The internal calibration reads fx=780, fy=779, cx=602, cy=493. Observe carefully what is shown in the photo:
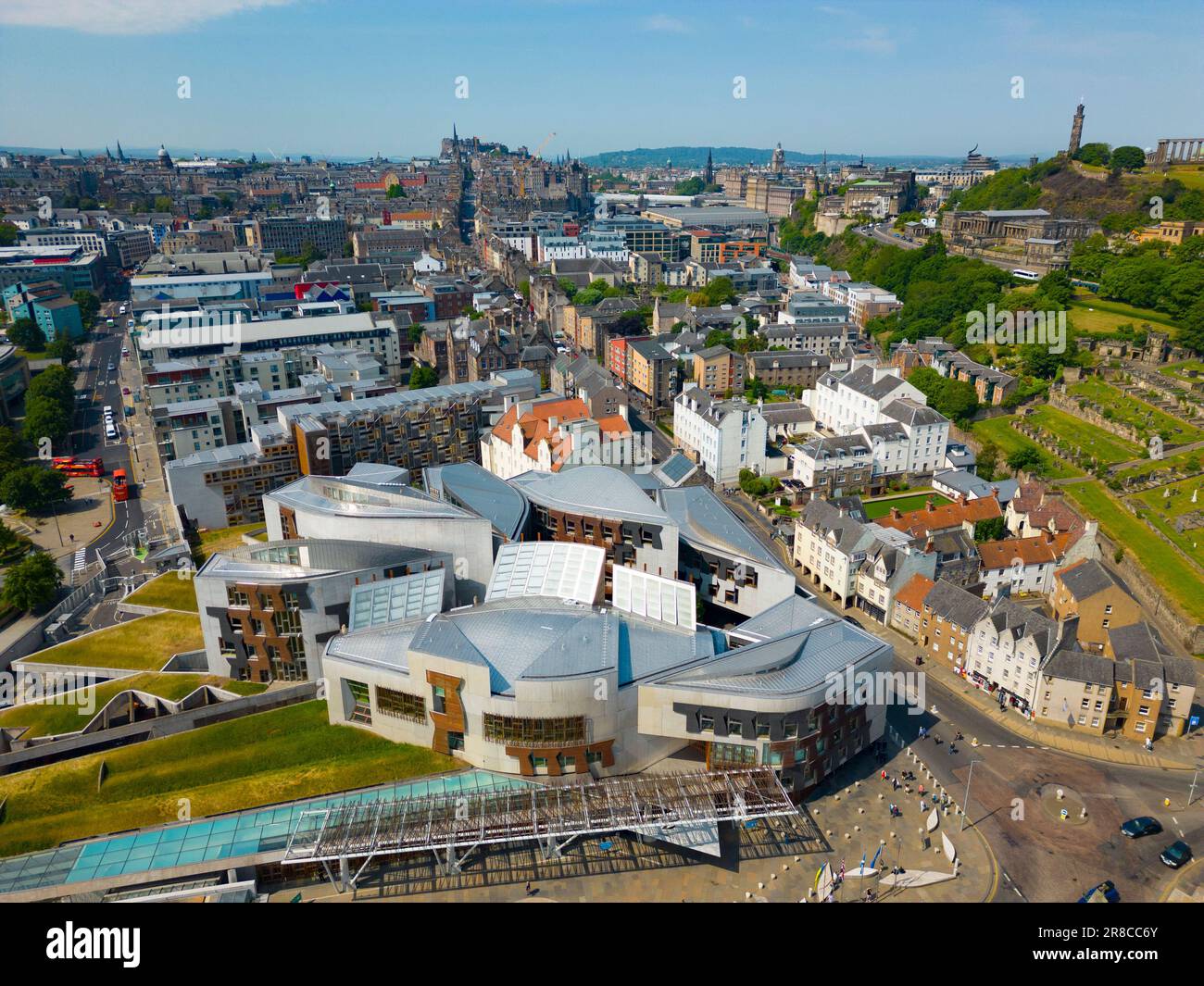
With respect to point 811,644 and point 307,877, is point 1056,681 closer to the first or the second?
point 811,644

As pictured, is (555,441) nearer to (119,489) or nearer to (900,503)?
(900,503)

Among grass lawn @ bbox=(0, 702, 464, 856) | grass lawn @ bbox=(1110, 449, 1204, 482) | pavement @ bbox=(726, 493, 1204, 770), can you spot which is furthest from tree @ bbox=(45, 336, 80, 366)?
grass lawn @ bbox=(1110, 449, 1204, 482)

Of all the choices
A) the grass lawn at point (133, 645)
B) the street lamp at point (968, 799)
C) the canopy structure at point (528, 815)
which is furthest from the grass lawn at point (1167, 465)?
the grass lawn at point (133, 645)

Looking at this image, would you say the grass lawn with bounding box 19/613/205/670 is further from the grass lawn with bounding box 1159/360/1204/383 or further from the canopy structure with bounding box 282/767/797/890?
the grass lawn with bounding box 1159/360/1204/383

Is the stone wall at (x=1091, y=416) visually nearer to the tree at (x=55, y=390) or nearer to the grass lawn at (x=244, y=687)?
the grass lawn at (x=244, y=687)

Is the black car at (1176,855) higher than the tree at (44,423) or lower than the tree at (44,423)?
lower

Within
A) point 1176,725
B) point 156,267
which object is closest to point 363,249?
point 156,267
